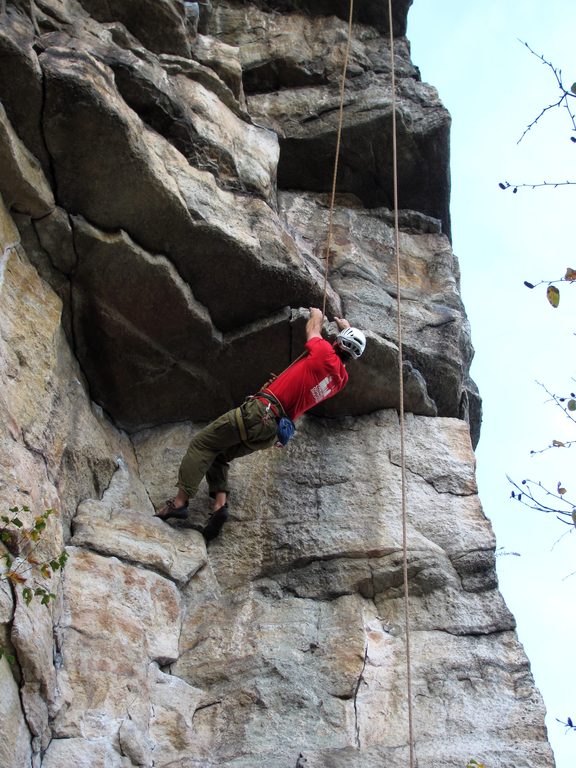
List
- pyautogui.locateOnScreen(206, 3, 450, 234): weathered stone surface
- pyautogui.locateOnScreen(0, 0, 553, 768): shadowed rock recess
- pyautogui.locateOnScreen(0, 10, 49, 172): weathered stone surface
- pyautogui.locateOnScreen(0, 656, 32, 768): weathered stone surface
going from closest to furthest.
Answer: pyautogui.locateOnScreen(0, 656, 32, 768): weathered stone surface, pyautogui.locateOnScreen(0, 0, 553, 768): shadowed rock recess, pyautogui.locateOnScreen(0, 10, 49, 172): weathered stone surface, pyautogui.locateOnScreen(206, 3, 450, 234): weathered stone surface

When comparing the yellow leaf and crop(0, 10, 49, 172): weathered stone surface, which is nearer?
the yellow leaf

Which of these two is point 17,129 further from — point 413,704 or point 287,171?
point 413,704

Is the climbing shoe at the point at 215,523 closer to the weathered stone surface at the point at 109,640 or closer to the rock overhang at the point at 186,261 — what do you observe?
the weathered stone surface at the point at 109,640

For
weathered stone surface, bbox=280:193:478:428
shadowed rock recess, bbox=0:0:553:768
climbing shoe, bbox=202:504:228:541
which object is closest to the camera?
shadowed rock recess, bbox=0:0:553:768

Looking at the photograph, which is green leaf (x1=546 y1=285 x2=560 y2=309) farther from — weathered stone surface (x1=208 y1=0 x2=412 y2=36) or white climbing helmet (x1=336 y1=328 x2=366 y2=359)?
weathered stone surface (x1=208 y1=0 x2=412 y2=36)

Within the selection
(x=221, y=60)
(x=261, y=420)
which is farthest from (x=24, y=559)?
(x=221, y=60)

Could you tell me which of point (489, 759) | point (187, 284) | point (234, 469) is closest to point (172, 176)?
point (187, 284)

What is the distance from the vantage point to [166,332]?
288 inches

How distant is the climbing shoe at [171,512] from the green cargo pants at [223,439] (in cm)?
11

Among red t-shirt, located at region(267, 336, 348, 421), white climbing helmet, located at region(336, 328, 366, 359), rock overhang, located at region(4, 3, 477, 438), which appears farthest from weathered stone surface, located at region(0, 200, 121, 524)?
white climbing helmet, located at region(336, 328, 366, 359)

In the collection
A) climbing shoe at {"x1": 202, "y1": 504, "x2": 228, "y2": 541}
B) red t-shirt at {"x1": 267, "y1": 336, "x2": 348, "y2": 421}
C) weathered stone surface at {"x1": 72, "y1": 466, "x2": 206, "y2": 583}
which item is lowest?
weathered stone surface at {"x1": 72, "y1": 466, "x2": 206, "y2": 583}

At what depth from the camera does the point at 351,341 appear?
7078 mm

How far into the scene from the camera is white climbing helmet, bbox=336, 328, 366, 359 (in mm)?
7074

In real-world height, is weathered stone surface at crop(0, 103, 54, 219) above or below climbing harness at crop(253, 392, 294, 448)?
above
